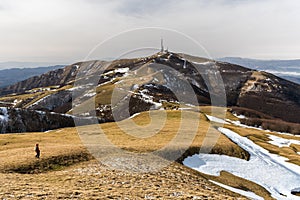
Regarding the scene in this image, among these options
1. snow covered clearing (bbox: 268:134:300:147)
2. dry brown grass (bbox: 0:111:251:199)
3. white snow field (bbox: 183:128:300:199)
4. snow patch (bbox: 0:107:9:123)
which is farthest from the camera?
snow patch (bbox: 0:107:9:123)

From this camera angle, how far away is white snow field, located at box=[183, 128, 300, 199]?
5008cm

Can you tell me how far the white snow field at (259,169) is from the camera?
5008 centimetres

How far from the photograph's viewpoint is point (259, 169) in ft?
189

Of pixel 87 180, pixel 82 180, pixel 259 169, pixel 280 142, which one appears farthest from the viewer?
pixel 280 142

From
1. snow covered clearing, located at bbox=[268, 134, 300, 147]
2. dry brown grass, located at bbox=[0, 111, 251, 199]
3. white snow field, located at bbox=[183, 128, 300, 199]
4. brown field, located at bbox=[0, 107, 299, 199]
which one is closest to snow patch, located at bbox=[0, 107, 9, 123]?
brown field, located at bbox=[0, 107, 299, 199]

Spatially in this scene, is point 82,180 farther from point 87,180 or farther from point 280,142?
point 280,142

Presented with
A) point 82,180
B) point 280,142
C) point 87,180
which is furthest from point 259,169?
point 280,142

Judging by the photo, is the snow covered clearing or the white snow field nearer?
the white snow field

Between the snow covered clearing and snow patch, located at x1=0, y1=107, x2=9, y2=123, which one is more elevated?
snow patch, located at x1=0, y1=107, x2=9, y2=123

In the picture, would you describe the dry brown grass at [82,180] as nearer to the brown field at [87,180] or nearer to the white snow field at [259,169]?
the brown field at [87,180]

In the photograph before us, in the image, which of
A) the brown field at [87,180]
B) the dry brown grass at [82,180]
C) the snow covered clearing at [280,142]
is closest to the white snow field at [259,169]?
the brown field at [87,180]

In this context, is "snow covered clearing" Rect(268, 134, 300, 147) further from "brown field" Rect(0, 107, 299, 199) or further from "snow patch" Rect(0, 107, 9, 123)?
"snow patch" Rect(0, 107, 9, 123)

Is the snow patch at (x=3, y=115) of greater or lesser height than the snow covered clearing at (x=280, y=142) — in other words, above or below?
above

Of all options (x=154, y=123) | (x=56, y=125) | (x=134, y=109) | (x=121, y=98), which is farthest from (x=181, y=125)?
(x=121, y=98)
